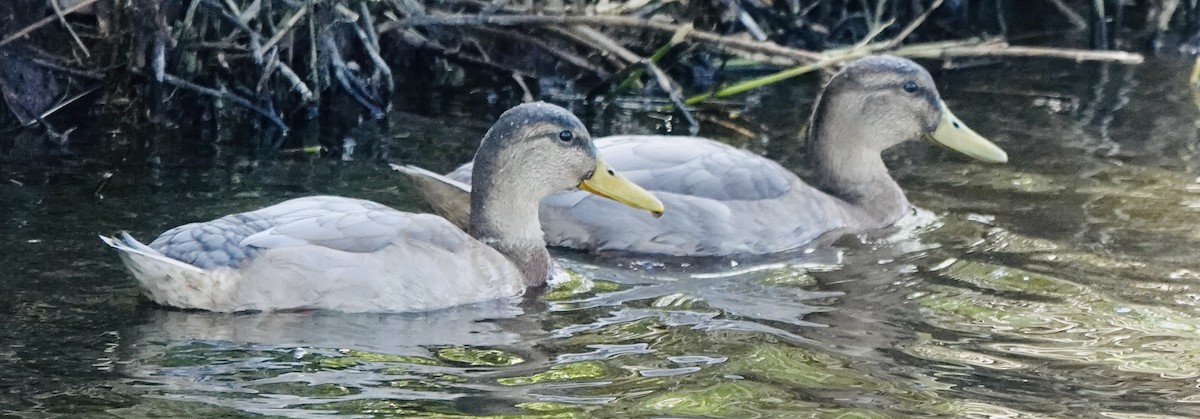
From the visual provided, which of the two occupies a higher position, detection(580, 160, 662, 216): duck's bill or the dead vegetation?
the dead vegetation

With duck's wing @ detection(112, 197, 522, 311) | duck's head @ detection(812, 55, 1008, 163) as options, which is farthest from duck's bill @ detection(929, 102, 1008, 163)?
duck's wing @ detection(112, 197, 522, 311)

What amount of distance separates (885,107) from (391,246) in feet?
10.6

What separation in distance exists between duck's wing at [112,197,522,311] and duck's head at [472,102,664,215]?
0.41m

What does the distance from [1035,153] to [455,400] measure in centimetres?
556

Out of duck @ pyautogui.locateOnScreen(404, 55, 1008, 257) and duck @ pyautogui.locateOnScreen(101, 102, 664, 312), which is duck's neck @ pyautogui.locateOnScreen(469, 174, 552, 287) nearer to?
duck @ pyautogui.locateOnScreen(101, 102, 664, 312)

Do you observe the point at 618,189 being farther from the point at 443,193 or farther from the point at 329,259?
the point at 329,259

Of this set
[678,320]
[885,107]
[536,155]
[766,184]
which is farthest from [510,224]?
[885,107]

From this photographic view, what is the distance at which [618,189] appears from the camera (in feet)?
23.4

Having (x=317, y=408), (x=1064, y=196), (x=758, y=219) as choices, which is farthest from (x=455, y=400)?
(x=1064, y=196)

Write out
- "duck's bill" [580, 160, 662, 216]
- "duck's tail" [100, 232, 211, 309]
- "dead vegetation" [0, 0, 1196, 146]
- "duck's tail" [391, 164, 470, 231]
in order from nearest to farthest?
1. "duck's tail" [100, 232, 211, 309]
2. "duck's bill" [580, 160, 662, 216]
3. "duck's tail" [391, 164, 470, 231]
4. "dead vegetation" [0, 0, 1196, 146]

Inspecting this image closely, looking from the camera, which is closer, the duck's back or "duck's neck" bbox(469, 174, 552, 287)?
"duck's neck" bbox(469, 174, 552, 287)

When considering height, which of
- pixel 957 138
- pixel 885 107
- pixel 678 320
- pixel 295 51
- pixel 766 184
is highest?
pixel 295 51

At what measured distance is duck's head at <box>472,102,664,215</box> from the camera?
271 inches

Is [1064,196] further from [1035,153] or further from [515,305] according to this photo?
[515,305]
